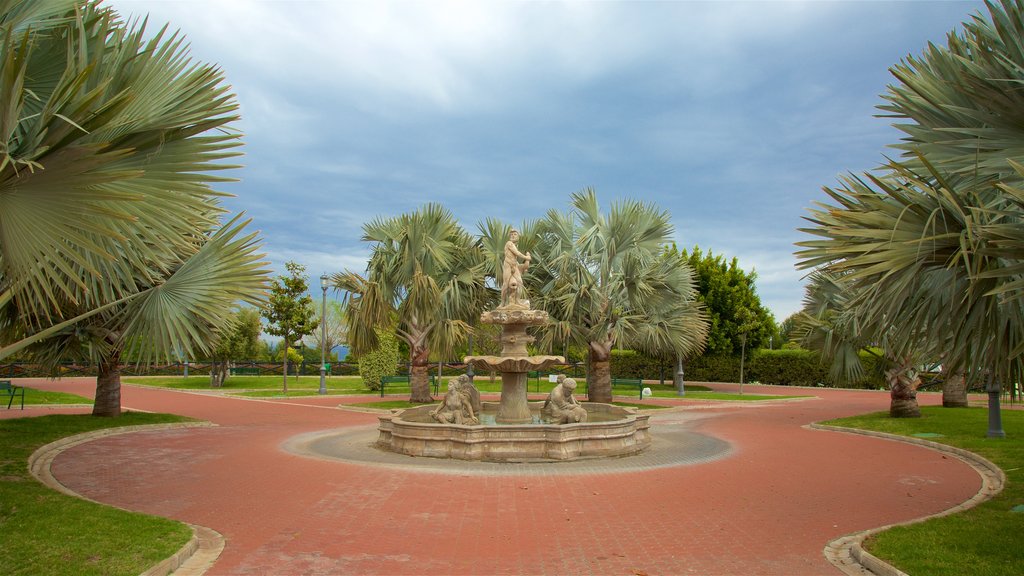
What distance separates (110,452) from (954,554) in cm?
1305

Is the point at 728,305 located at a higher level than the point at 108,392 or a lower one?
higher

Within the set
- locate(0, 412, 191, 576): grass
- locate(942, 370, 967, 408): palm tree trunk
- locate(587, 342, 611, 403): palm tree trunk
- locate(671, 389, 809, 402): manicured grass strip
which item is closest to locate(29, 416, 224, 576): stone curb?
locate(0, 412, 191, 576): grass

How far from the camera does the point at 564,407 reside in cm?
1331

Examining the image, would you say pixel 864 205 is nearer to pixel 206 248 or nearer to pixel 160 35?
pixel 160 35

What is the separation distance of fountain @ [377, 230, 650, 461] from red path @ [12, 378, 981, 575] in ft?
4.30

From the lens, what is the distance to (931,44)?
21.8 feet

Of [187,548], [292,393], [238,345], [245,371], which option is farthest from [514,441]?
[245,371]

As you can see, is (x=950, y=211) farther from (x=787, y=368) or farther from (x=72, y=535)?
(x=787, y=368)

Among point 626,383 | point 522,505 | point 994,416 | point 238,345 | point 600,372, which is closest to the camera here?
point 522,505

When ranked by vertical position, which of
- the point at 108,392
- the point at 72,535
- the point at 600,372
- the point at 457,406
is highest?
the point at 600,372

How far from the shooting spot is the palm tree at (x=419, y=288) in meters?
22.1

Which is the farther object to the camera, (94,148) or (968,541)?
(968,541)

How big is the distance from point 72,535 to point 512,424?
855 centimetres

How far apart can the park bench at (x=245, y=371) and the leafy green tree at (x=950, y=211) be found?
1721 inches
